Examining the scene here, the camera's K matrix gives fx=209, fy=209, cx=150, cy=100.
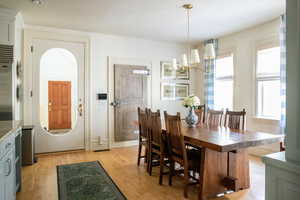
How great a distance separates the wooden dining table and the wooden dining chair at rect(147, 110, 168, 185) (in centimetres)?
48

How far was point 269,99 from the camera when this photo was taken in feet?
13.2

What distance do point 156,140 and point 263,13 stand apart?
2.78m

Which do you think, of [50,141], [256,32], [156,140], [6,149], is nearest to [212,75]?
[256,32]

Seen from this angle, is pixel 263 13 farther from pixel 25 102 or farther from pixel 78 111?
pixel 25 102

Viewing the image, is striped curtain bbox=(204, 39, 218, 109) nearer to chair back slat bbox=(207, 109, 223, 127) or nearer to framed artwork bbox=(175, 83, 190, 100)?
framed artwork bbox=(175, 83, 190, 100)

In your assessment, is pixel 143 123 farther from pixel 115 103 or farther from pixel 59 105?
pixel 59 105

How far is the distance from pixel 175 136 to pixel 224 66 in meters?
3.01

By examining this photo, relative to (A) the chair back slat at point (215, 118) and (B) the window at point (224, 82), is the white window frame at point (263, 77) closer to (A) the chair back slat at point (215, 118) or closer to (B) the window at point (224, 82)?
(B) the window at point (224, 82)

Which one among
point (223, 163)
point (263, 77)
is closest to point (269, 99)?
point (263, 77)

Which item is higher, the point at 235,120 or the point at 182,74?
the point at 182,74

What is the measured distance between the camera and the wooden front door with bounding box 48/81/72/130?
5352mm

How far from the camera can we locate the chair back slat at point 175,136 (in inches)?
100

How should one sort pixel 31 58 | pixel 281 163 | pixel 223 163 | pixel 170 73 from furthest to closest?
1. pixel 170 73
2. pixel 31 58
3. pixel 223 163
4. pixel 281 163

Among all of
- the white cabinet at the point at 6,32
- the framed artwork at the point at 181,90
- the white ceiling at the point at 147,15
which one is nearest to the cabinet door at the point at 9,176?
the white cabinet at the point at 6,32
